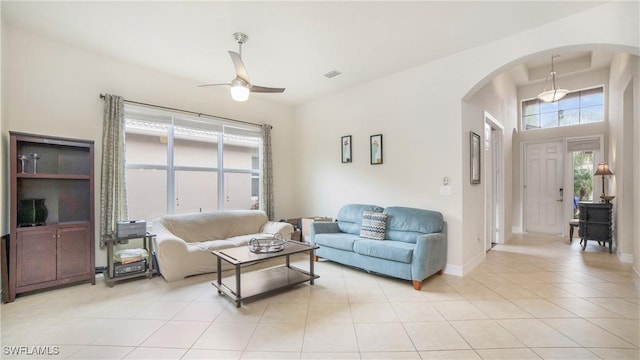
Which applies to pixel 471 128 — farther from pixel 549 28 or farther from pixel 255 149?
pixel 255 149

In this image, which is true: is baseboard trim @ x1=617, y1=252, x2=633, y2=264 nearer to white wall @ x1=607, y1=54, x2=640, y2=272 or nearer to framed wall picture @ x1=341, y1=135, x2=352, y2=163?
white wall @ x1=607, y1=54, x2=640, y2=272

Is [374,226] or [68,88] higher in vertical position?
[68,88]

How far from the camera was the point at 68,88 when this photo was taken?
3.42 m

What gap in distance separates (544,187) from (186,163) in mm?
7883

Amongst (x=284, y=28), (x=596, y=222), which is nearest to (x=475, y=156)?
(x=596, y=222)

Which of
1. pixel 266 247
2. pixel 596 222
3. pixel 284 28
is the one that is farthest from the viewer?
pixel 596 222

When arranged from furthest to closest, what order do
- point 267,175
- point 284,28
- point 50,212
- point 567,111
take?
point 567,111 → point 267,175 → point 50,212 → point 284,28

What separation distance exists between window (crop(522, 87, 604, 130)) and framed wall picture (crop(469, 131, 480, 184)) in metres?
3.86

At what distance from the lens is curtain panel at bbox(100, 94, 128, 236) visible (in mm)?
3545

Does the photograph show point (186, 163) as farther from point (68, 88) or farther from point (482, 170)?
point (482, 170)

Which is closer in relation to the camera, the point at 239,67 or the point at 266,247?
the point at 239,67

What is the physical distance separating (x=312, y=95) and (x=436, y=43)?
252 centimetres

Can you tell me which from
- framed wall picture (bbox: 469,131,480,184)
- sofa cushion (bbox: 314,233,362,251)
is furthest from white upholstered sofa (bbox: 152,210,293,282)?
framed wall picture (bbox: 469,131,480,184)

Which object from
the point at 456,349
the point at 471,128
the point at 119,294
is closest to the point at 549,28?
the point at 471,128
